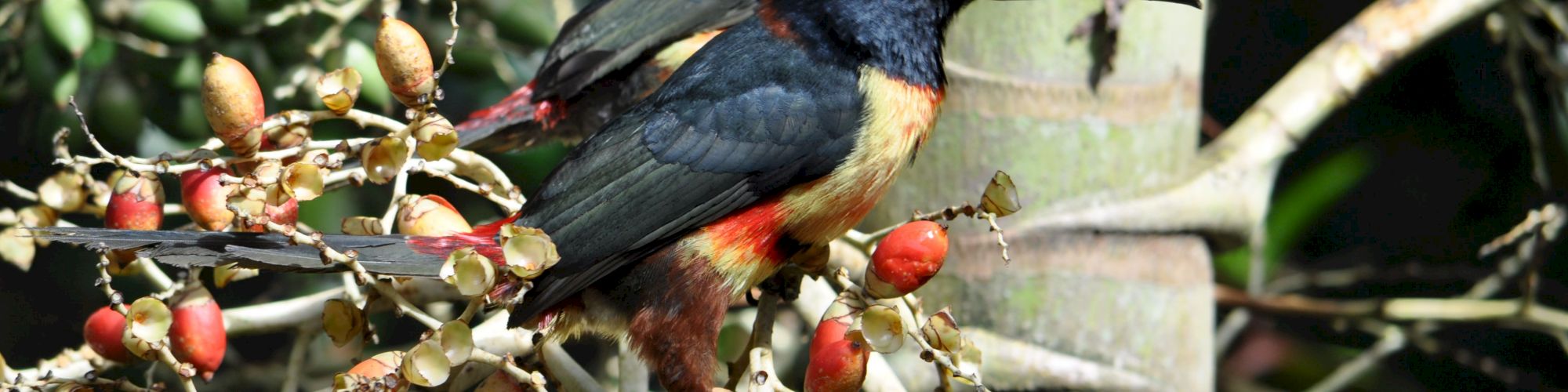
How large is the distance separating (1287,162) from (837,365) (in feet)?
7.02

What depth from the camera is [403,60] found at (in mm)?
1231

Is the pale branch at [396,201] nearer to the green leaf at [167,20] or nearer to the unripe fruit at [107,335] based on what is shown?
the unripe fruit at [107,335]

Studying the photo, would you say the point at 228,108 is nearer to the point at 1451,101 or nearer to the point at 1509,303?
the point at 1509,303

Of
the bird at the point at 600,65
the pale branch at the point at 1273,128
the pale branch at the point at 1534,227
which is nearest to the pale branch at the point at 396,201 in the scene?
the bird at the point at 600,65

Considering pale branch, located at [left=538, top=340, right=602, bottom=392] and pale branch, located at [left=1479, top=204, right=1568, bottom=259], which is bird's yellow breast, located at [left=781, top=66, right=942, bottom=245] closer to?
pale branch, located at [left=538, top=340, right=602, bottom=392]

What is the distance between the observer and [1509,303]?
221 centimetres

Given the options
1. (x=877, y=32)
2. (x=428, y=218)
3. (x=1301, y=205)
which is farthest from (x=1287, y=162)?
(x=428, y=218)

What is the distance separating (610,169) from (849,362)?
0.37 m

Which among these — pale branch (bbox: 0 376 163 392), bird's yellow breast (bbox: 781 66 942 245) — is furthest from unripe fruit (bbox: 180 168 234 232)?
bird's yellow breast (bbox: 781 66 942 245)

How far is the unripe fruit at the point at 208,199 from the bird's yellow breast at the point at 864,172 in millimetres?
521

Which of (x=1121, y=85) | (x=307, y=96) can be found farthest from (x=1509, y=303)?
(x=307, y=96)

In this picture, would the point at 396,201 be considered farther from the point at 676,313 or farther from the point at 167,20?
the point at 167,20

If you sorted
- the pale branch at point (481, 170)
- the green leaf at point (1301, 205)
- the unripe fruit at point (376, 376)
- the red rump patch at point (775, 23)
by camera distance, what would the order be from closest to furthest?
the unripe fruit at point (376, 376)
the pale branch at point (481, 170)
the red rump patch at point (775, 23)
the green leaf at point (1301, 205)

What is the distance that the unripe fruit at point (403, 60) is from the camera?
1232 mm
